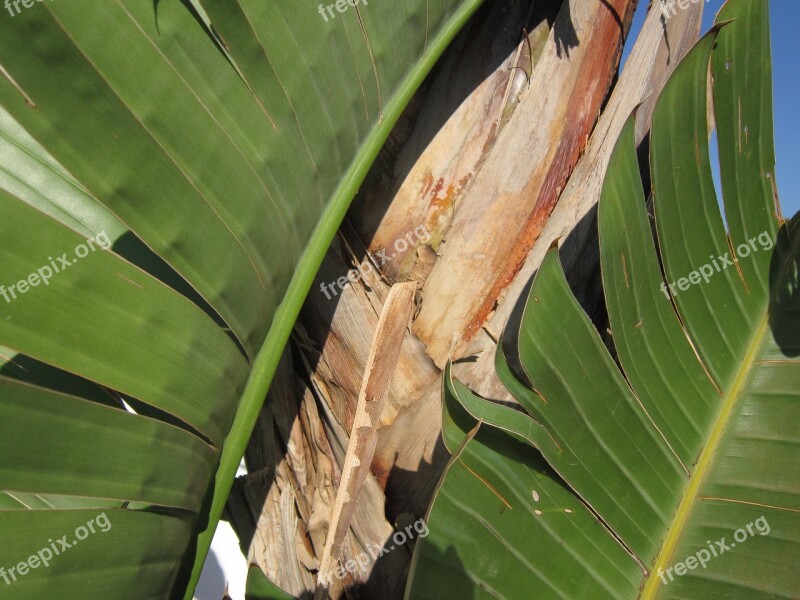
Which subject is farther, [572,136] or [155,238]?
[572,136]

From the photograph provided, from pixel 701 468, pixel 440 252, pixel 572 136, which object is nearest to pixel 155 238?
pixel 440 252

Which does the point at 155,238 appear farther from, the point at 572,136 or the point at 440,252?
the point at 572,136

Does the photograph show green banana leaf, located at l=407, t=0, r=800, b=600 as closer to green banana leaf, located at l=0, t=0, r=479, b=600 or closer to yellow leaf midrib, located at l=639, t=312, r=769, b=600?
yellow leaf midrib, located at l=639, t=312, r=769, b=600

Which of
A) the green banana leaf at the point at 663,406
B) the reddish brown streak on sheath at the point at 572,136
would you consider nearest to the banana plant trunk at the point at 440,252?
the reddish brown streak on sheath at the point at 572,136

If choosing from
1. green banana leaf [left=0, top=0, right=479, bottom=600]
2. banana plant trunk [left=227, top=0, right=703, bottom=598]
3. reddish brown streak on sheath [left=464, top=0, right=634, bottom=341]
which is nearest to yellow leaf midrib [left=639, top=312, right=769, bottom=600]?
banana plant trunk [left=227, top=0, right=703, bottom=598]

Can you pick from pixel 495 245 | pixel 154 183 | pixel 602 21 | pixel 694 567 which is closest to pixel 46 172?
pixel 154 183

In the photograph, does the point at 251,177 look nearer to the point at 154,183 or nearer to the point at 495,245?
the point at 154,183
